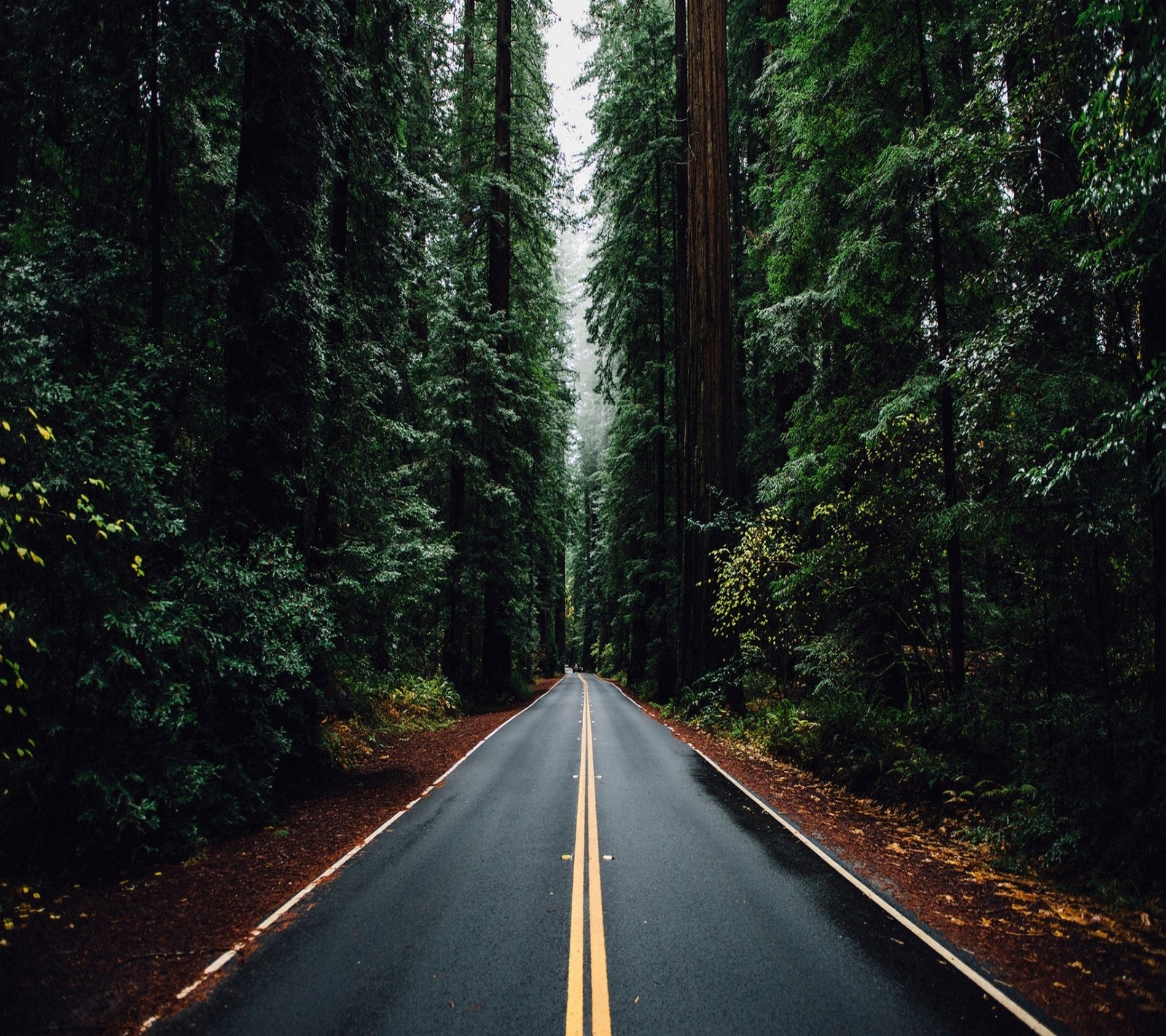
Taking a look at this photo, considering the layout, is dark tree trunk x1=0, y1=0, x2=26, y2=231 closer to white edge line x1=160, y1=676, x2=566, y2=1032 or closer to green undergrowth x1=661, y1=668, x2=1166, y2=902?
white edge line x1=160, y1=676, x2=566, y2=1032

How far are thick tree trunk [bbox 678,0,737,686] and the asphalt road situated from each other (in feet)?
26.0

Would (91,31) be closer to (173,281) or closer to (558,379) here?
(173,281)

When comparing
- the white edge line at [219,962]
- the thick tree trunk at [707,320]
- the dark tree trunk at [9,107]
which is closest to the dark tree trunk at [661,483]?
the thick tree trunk at [707,320]

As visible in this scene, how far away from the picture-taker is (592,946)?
4094 millimetres

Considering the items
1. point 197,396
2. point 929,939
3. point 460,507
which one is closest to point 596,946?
point 929,939

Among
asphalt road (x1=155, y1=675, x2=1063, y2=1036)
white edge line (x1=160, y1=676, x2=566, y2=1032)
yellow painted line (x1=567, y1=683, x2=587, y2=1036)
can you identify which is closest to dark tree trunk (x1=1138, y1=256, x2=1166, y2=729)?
asphalt road (x1=155, y1=675, x2=1063, y2=1036)

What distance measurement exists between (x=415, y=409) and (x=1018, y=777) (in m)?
11.7

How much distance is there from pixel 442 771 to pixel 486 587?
930 centimetres

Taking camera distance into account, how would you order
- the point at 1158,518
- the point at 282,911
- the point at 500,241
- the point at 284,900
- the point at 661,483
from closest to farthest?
the point at 282,911 < the point at 284,900 < the point at 1158,518 < the point at 500,241 < the point at 661,483

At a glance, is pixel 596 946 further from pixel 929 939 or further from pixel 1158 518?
pixel 1158 518

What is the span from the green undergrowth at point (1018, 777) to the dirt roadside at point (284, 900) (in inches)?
14.2

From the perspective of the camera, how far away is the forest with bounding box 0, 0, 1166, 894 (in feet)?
16.6

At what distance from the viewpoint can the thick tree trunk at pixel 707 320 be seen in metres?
14.0

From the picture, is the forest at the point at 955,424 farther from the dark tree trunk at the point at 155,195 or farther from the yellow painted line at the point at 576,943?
the dark tree trunk at the point at 155,195
